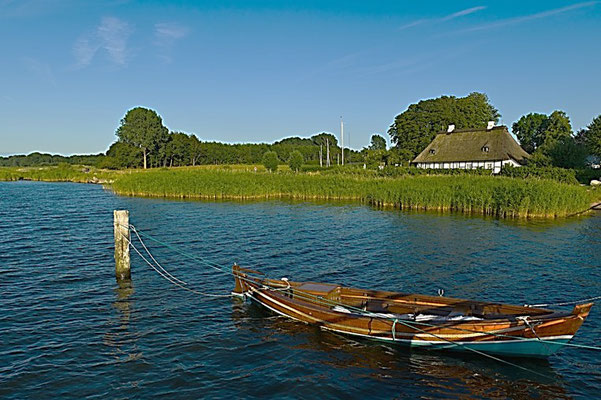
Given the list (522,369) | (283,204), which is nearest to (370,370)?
(522,369)

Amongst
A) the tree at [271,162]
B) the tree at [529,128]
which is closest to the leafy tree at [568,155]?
the tree at [529,128]

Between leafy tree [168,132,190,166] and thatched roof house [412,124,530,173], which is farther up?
leafy tree [168,132,190,166]

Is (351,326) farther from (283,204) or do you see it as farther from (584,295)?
(283,204)

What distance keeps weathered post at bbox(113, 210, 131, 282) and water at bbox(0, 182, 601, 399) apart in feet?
2.39

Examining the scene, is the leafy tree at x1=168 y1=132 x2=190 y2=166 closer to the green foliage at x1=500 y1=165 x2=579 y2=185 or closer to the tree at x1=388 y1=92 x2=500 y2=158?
the tree at x1=388 y1=92 x2=500 y2=158

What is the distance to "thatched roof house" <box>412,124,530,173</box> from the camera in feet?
199

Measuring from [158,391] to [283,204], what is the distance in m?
33.7

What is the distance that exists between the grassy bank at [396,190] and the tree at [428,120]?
34.2 meters

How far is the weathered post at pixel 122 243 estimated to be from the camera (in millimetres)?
16641

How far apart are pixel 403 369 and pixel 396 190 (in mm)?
30939

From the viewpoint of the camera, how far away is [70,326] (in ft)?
43.0

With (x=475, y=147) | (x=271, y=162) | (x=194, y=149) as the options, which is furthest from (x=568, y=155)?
(x=194, y=149)

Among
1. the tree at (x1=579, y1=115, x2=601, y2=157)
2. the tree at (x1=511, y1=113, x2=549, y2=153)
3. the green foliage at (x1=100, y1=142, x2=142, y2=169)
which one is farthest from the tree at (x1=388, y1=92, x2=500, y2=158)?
the green foliage at (x1=100, y1=142, x2=142, y2=169)

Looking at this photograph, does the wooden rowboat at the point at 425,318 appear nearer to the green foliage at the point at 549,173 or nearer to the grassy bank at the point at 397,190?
the grassy bank at the point at 397,190
